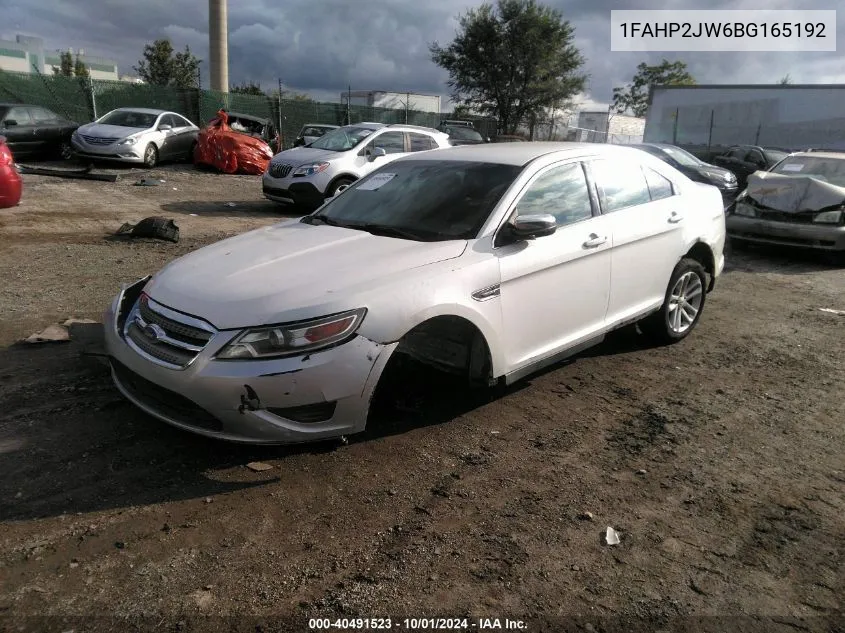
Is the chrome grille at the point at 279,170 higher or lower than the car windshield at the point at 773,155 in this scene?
lower

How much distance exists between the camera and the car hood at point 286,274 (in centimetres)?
303

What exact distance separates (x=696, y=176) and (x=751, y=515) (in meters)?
11.7

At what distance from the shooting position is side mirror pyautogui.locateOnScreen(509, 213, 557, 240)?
3627 millimetres

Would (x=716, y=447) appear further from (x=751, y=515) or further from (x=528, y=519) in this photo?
(x=528, y=519)

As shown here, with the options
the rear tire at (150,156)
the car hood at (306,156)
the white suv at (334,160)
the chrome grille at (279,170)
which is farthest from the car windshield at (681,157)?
the rear tire at (150,156)

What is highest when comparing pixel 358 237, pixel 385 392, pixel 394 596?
pixel 358 237

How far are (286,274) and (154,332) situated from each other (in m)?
0.72

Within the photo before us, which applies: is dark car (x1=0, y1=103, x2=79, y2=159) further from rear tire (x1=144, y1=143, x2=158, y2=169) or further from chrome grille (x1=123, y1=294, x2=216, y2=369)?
chrome grille (x1=123, y1=294, x2=216, y2=369)

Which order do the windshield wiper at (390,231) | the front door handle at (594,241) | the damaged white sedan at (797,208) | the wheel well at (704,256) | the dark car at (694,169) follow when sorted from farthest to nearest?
the dark car at (694,169), the damaged white sedan at (797,208), the wheel well at (704,256), the front door handle at (594,241), the windshield wiper at (390,231)

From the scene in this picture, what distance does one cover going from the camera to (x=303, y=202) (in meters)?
11.5

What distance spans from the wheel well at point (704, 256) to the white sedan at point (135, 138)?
14373mm

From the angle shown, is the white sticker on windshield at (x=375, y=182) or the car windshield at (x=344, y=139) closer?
the white sticker on windshield at (x=375, y=182)

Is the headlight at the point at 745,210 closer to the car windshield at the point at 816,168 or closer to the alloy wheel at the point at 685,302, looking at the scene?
the car windshield at the point at 816,168

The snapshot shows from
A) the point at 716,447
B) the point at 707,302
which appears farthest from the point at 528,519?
the point at 707,302
